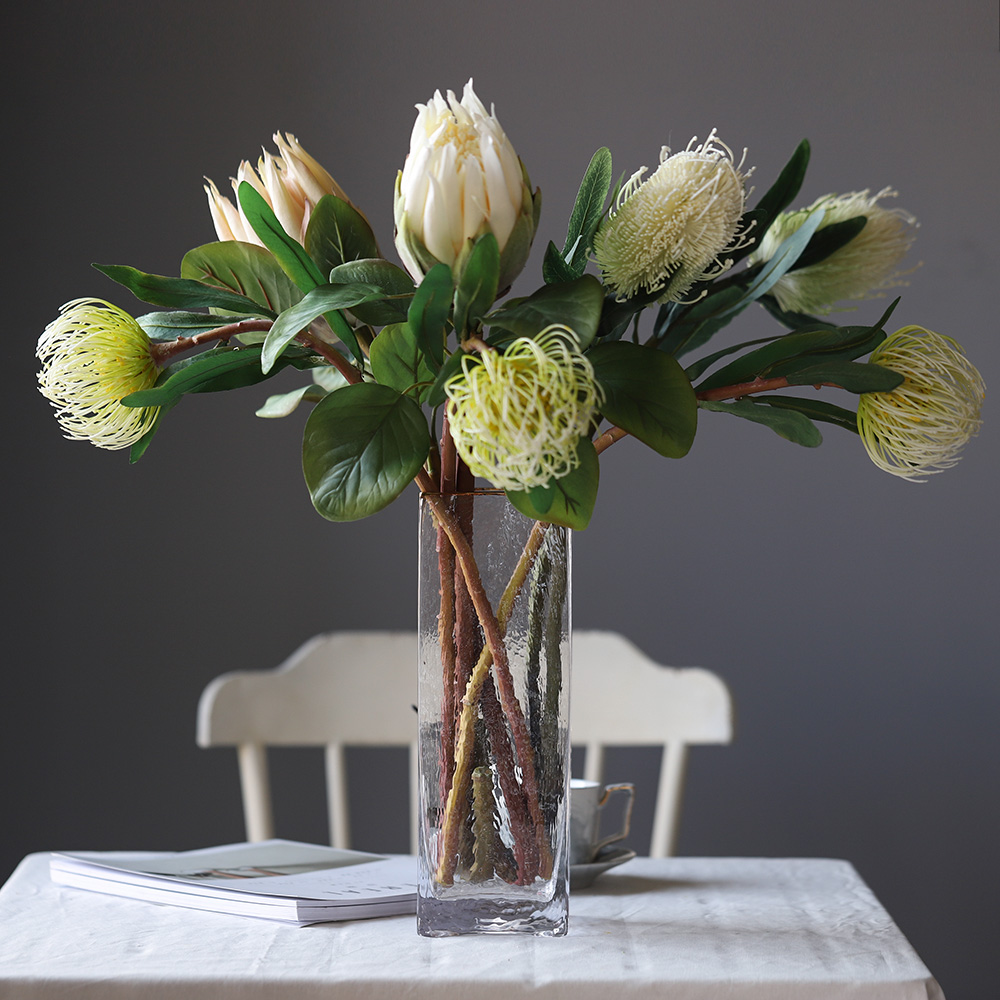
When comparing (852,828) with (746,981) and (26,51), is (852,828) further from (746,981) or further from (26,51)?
(26,51)

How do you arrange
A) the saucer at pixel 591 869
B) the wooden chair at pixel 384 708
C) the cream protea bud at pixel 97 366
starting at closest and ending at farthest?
1. the cream protea bud at pixel 97 366
2. the saucer at pixel 591 869
3. the wooden chair at pixel 384 708

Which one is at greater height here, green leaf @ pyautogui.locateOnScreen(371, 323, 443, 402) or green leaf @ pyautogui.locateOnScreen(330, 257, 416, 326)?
green leaf @ pyautogui.locateOnScreen(330, 257, 416, 326)

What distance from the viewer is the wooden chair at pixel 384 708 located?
114 centimetres

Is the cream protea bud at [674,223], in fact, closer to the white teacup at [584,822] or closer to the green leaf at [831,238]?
the green leaf at [831,238]

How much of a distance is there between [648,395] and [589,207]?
143 millimetres

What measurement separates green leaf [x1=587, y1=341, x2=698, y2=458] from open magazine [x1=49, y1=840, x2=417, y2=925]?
0.34 m

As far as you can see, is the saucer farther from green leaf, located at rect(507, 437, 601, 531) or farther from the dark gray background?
the dark gray background

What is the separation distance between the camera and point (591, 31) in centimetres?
183

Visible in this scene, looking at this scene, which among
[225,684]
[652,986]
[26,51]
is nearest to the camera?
[652,986]

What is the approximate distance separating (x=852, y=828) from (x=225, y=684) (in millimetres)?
1134

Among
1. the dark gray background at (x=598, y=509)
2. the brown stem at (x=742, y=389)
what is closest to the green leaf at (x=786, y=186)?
the brown stem at (x=742, y=389)

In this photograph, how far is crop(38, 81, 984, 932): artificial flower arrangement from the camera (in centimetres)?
Answer: 52

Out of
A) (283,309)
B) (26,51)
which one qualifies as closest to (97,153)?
(26,51)

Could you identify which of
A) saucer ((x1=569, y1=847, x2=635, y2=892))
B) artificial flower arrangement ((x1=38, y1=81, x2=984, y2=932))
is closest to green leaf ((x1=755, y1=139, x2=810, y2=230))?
artificial flower arrangement ((x1=38, y1=81, x2=984, y2=932))
